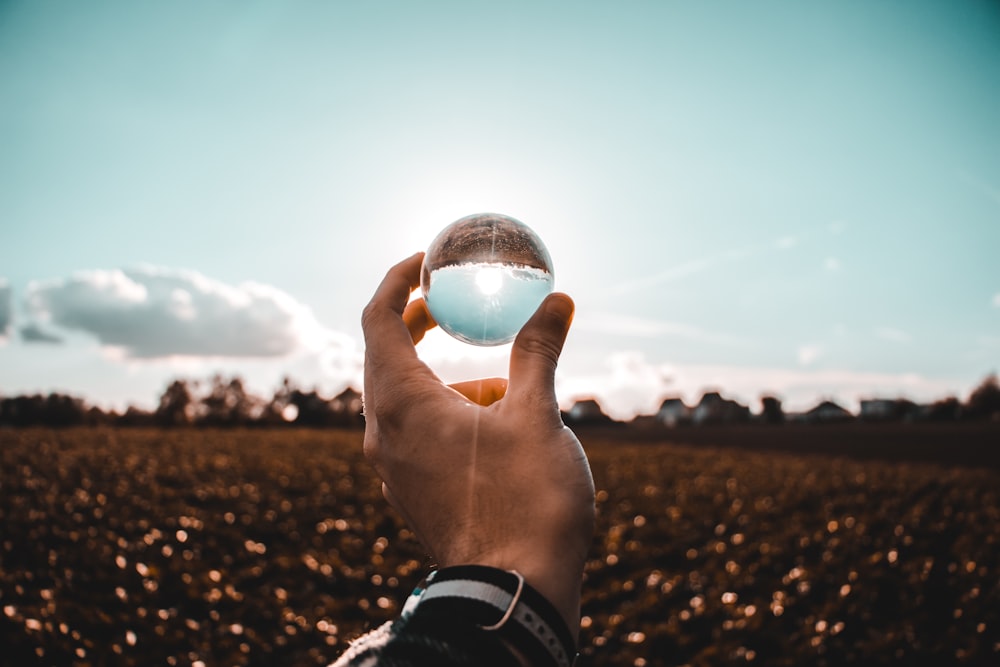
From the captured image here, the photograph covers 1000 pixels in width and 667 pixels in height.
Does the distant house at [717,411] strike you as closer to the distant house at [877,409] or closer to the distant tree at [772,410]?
the distant tree at [772,410]

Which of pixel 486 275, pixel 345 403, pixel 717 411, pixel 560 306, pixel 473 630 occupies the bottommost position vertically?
pixel 717 411

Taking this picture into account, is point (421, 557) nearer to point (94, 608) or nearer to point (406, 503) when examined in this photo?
point (94, 608)

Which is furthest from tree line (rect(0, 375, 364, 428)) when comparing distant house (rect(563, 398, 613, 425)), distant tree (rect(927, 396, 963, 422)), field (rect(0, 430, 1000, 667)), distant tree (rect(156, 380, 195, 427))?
distant tree (rect(927, 396, 963, 422))

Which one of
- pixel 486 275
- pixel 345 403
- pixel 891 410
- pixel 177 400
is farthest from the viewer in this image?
pixel 891 410

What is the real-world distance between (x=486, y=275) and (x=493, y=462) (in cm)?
96

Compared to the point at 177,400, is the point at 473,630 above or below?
above

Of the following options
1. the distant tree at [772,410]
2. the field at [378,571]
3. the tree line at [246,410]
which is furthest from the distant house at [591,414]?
the field at [378,571]

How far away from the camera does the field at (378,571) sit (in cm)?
568

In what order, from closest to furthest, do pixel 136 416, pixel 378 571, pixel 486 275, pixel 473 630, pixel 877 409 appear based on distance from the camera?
pixel 473 630
pixel 486 275
pixel 378 571
pixel 136 416
pixel 877 409

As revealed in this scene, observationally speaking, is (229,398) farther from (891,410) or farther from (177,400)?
(891,410)

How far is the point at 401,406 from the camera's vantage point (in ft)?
5.89

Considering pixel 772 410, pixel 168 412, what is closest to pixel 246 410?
pixel 168 412

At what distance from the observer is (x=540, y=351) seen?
1841mm

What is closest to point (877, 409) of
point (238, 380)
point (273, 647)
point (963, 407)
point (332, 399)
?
point (963, 407)
